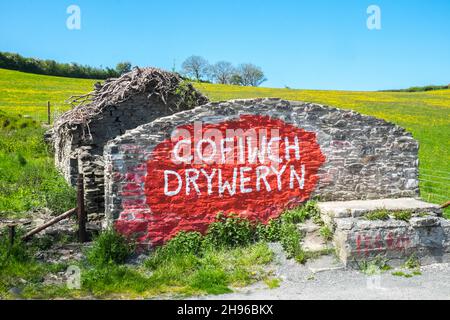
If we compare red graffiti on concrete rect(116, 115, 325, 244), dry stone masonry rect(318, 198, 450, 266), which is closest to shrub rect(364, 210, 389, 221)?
dry stone masonry rect(318, 198, 450, 266)

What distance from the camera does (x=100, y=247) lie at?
922 centimetres

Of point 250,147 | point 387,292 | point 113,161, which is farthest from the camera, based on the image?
point 250,147

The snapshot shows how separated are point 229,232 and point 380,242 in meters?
2.99

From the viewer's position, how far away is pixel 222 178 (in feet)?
33.3

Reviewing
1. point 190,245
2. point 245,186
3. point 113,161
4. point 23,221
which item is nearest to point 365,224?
point 245,186

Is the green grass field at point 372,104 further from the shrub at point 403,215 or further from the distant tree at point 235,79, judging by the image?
the distant tree at point 235,79

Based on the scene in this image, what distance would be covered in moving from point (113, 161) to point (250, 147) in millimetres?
2847

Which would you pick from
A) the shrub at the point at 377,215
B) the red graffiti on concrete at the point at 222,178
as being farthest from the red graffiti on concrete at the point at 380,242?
the red graffiti on concrete at the point at 222,178

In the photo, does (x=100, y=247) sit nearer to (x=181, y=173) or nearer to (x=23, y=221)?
(x=181, y=173)

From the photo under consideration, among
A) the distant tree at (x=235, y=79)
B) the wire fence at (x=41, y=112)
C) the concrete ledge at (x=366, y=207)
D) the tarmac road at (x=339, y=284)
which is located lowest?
the tarmac road at (x=339, y=284)

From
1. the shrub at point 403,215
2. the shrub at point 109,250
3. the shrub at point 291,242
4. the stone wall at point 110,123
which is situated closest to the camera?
the shrub at point 109,250

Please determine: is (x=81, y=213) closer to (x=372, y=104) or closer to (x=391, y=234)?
(x=391, y=234)

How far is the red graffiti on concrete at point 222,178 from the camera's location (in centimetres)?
977

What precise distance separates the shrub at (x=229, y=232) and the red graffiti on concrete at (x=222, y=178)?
0.51 ft
